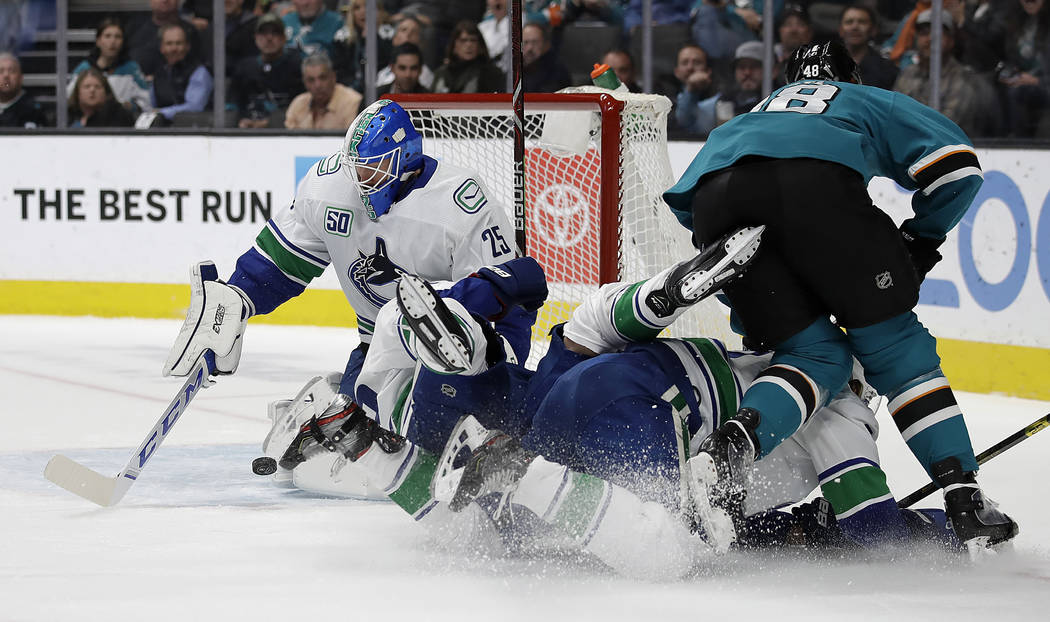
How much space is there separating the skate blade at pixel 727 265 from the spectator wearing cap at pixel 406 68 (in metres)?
4.14

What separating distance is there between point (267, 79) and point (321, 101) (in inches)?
13.1

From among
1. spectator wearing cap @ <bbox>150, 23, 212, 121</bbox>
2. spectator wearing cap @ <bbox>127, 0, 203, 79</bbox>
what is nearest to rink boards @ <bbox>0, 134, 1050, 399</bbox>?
spectator wearing cap @ <bbox>150, 23, 212, 121</bbox>

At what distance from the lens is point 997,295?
14.4ft

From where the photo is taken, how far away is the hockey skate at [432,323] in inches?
84.7

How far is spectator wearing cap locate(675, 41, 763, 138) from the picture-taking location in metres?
5.71

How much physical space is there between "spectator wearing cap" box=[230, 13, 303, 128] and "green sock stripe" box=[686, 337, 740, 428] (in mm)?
4460

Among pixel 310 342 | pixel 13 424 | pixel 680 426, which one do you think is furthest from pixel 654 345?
pixel 310 342

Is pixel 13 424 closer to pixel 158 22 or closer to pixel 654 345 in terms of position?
pixel 654 345

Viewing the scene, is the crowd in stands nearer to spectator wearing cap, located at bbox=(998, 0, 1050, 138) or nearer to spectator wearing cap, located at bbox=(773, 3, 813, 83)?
spectator wearing cap, located at bbox=(773, 3, 813, 83)

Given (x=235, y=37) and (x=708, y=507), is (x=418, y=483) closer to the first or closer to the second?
(x=708, y=507)

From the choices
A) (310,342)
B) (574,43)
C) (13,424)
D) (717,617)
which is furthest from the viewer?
(574,43)

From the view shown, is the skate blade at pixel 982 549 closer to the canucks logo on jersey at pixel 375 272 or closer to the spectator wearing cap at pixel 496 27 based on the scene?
the canucks logo on jersey at pixel 375 272

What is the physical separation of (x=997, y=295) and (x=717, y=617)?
2791 millimetres

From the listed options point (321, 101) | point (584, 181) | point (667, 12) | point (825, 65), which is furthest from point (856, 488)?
point (321, 101)
